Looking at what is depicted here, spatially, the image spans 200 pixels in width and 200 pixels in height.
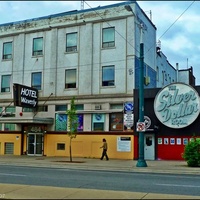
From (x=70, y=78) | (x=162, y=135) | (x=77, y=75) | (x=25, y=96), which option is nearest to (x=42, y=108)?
(x=25, y=96)

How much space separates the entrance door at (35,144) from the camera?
99.9 ft

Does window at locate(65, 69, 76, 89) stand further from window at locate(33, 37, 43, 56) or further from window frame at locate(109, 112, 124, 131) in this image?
window frame at locate(109, 112, 124, 131)

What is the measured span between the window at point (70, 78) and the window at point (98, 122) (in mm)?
3518

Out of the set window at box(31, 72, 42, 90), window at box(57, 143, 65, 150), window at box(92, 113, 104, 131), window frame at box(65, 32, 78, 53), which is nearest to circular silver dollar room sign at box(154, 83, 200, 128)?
window at box(92, 113, 104, 131)

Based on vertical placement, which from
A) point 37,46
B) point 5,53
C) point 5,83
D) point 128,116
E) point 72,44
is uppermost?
point 37,46

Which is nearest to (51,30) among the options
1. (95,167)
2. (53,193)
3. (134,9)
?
(134,9)

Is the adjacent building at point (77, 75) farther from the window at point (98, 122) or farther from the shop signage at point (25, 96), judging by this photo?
the shop signage at point (25, 96)

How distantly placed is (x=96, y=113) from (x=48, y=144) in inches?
211

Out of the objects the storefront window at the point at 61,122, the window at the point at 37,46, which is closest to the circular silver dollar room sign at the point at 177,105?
the storefront window at the point at 61,122

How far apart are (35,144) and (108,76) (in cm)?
908

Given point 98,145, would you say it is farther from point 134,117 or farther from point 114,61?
point 114,61

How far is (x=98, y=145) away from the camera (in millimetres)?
27922

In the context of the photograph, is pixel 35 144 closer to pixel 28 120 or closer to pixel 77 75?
pixel 28 120

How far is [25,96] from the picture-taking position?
28.6 metres
